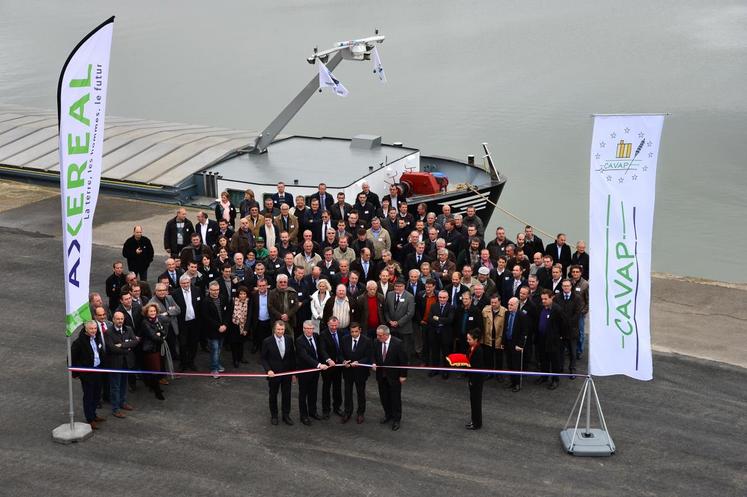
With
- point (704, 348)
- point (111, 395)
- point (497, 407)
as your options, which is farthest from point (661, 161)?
point (111, 395)

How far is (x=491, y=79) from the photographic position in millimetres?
44281

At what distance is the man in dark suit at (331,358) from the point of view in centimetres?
1223

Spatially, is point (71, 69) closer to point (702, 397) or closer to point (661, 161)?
point (702, 397)

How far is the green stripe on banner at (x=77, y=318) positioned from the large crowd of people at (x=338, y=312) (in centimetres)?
12

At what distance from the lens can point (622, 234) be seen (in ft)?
36.9

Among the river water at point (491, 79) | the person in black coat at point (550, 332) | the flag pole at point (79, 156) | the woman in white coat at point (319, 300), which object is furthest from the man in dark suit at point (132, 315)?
the river water at point (491, 79)

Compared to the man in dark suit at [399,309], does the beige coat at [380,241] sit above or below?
above

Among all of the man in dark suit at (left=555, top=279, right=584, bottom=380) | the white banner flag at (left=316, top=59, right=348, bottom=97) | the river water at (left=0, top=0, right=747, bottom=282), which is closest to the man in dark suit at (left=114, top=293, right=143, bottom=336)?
the man in dark suit at (left=555, top=279, right=584, bottom=380)

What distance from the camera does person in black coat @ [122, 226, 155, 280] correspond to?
618 inches

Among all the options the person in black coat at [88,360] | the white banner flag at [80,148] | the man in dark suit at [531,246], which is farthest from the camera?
the man in dark suit at [531,246]

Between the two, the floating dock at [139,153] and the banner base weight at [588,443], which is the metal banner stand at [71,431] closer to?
the banner base weight at [588,443]

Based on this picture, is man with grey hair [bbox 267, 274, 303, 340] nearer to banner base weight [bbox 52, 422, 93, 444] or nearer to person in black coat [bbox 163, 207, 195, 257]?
banner base weight [bbox 52, 422, 93, 444]

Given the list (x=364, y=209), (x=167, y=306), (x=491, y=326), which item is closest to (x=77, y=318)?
(x=167, y=306)

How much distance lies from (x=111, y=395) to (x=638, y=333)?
6.45m
